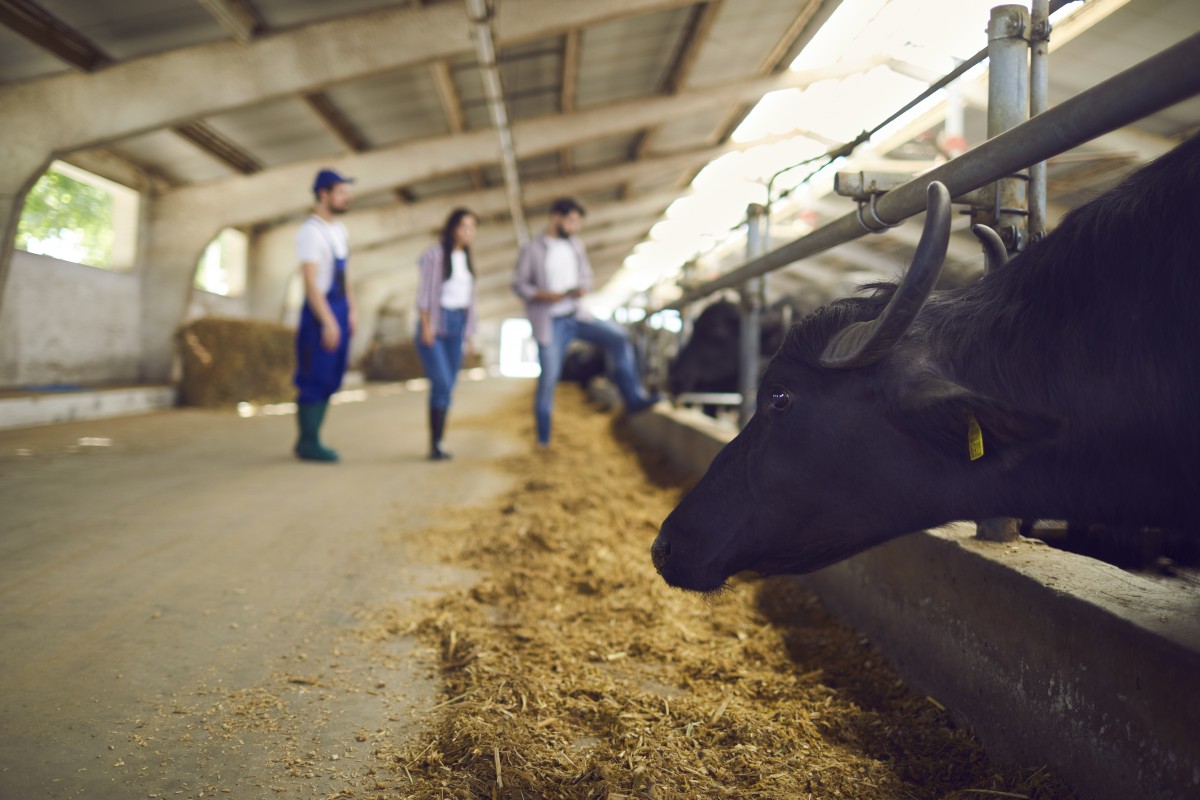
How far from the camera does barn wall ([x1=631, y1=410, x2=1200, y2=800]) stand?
1.20 meters

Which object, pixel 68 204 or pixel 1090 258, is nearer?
pixel 1090 258

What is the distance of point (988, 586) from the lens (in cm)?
166

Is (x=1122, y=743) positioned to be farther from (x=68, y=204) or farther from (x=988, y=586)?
(x=68, y=204)

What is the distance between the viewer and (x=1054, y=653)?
144cm

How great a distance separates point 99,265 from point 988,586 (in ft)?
38.0

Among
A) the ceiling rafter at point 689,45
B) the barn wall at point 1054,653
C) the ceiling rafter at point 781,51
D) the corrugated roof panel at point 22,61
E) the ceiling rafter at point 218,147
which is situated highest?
the ceiling rafter at point 781,51

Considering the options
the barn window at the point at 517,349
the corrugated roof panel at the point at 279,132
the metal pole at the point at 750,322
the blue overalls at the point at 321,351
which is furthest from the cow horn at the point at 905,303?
the barn window at the point at 517,349

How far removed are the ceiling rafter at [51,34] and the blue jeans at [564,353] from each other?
4996 millimetres

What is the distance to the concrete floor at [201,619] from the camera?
149 cm

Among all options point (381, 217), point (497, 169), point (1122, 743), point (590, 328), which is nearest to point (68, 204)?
point (381, 217)

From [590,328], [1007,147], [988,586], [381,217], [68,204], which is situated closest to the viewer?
[1007,147]

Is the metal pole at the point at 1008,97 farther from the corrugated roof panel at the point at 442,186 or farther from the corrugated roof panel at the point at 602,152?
the corrugated roof panel at the point at 442,186

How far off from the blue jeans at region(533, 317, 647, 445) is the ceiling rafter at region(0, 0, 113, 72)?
4996 mm

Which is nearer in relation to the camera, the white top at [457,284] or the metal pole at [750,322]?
the metal pole at [750,322]
